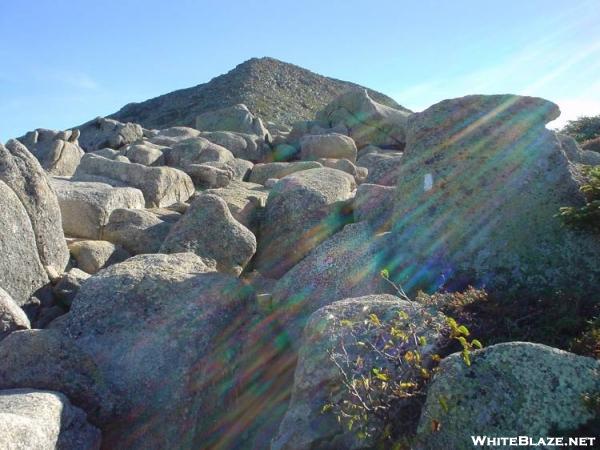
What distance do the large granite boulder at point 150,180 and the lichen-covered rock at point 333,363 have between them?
9.92m

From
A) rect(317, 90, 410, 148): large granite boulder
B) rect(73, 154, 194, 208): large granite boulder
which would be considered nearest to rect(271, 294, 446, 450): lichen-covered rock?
rect(73, 154, 194, 208): large granite boulder

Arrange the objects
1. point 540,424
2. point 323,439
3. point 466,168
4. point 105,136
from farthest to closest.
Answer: point 105,136
point 466,168
point 323,439
point 540,424

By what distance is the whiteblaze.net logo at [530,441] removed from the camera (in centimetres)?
399

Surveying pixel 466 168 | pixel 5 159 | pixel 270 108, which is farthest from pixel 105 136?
pixel 270 108

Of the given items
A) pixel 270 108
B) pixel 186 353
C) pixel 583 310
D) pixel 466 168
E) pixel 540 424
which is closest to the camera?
pixel 540 424

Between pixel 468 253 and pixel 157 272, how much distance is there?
13.2 feet

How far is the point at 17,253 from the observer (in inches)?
336

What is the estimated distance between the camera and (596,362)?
446 centimetres

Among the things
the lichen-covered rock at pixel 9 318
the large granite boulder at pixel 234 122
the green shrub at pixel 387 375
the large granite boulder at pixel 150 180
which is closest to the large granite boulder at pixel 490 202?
the green shrub at pixel 387 375

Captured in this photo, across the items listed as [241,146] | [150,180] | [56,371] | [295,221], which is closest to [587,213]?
[295,221]

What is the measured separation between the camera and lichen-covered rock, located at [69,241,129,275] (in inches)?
409

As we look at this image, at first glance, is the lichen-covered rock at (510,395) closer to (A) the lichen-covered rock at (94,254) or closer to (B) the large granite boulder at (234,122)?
(A) the lichen-covered rock at (94,254)

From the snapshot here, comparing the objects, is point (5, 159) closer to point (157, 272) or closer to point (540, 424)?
point (157, 272)

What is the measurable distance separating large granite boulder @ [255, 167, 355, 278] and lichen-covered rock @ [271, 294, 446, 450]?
4694 millimetres
